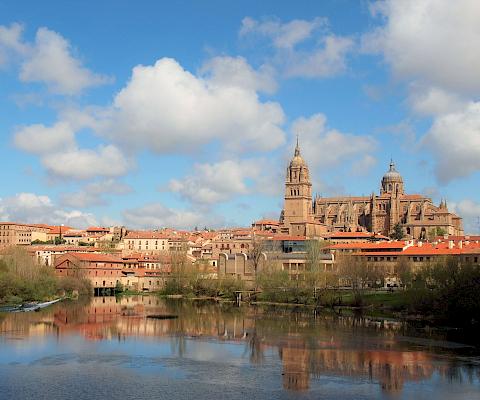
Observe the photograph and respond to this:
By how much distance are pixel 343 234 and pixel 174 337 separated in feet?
214

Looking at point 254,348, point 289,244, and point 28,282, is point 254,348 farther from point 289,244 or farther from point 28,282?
point 289,244

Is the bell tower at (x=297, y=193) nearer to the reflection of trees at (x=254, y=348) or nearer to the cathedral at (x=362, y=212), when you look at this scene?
the cathedral at (x=362, y=212)

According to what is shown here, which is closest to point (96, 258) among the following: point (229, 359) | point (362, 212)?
point (229, 359)

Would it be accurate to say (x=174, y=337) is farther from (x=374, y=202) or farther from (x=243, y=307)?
(x=374, y=202)

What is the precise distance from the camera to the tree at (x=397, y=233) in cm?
10250

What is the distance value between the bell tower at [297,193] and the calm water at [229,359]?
67.3m

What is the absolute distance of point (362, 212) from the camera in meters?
117

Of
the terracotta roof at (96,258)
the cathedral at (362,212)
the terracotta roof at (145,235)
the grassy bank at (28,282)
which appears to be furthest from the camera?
the terracotta roof at (145,235)

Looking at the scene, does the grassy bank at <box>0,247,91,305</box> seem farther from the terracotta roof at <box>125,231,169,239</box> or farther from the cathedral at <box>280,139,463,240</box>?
the cathedral at <box>280,139,463,240</box>

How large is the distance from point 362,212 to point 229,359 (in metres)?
90.7

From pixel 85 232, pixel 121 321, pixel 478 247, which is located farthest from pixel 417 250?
pixel 85 232

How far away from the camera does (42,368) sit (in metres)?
26.0

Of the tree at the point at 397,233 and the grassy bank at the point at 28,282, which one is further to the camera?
the tree at the point at 397,233

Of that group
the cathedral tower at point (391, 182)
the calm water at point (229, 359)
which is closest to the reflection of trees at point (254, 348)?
the calm water at point (229, 359)
